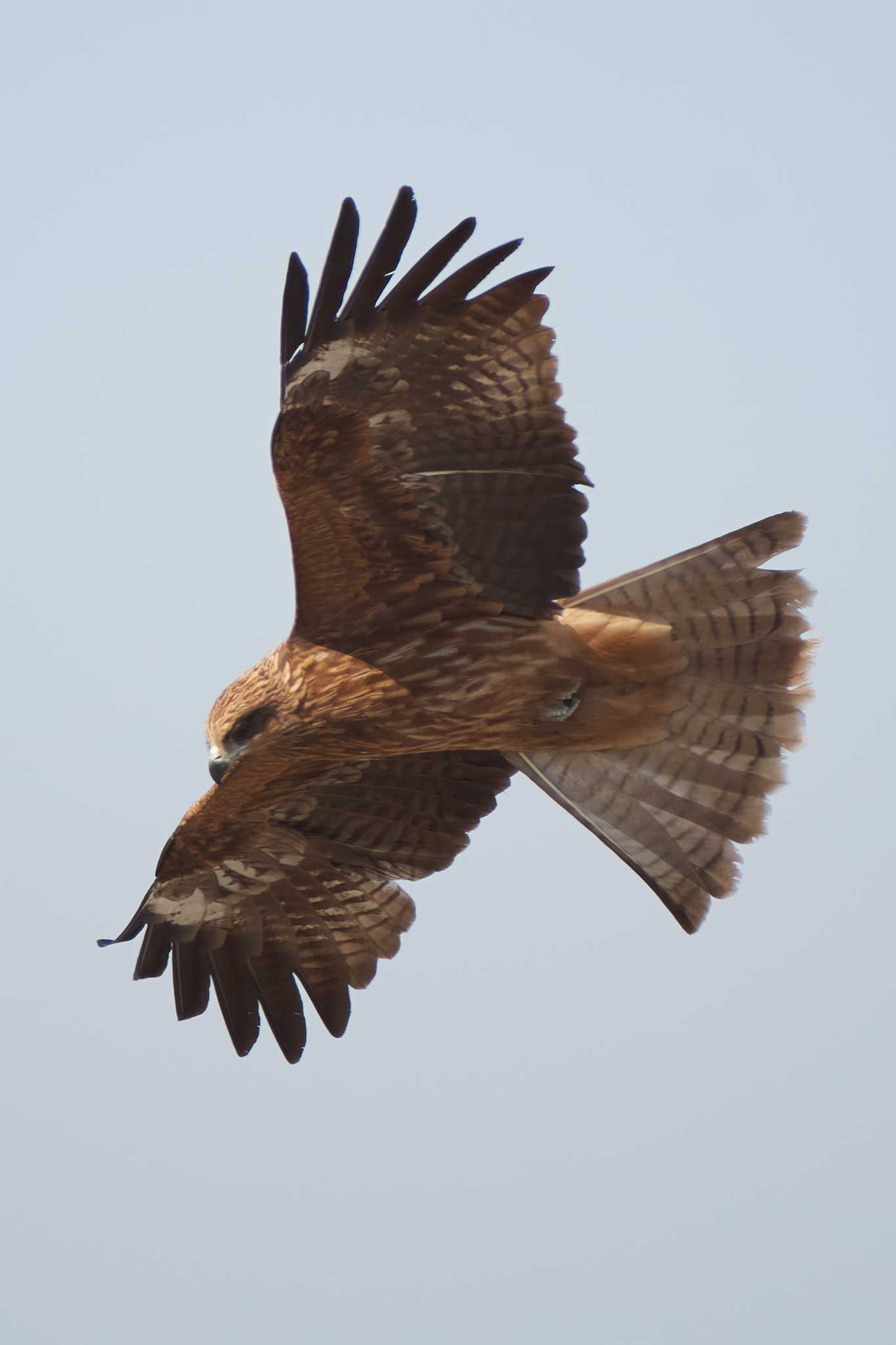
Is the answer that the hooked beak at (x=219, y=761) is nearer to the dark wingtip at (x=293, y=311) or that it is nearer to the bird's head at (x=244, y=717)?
the bird's head at (x=244, y=717)

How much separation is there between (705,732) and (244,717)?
219cm

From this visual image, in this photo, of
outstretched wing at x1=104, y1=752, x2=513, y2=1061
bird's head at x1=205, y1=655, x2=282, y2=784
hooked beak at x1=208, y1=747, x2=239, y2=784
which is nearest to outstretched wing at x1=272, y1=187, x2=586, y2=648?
bird's head at x1=205, y1=655, x2=282, y2=784

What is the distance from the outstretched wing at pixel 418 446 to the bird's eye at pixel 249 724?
37 cm

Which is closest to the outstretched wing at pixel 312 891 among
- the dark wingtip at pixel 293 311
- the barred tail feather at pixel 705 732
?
the barred tail feather at pixel 705 732

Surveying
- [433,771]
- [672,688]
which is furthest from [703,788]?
[433,771]

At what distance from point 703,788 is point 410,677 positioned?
1606 mm

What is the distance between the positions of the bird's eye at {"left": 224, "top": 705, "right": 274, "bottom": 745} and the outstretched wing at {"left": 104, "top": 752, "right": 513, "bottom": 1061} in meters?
1.09

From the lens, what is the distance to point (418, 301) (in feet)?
25.5

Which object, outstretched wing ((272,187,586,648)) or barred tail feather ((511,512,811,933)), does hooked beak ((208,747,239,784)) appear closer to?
outstretched wing ((272,187,586,648))

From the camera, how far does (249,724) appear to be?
861 centimetres

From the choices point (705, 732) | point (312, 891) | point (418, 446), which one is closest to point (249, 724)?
Answer: point (418, 446)

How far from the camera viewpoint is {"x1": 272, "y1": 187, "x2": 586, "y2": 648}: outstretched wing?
25.3 ft

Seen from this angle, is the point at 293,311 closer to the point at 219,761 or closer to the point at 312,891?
the point at 219,761

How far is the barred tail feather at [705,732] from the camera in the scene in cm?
888
